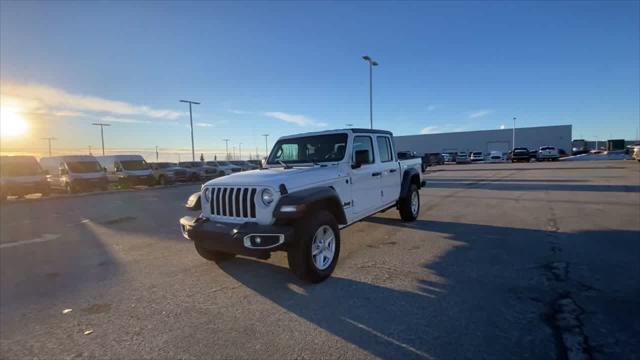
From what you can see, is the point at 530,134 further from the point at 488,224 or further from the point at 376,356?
the point at 376,356

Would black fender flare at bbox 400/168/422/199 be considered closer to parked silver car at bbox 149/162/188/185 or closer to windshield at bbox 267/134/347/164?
windshield at bbox 267/134/347/164

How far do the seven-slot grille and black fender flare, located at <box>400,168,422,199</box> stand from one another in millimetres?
4194

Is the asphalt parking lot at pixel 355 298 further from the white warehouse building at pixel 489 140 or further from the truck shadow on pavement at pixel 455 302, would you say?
the white warehouse building at pixel 489 140

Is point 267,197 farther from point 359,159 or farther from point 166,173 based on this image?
Result: point 166,173

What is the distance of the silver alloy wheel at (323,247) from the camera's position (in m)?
4.66

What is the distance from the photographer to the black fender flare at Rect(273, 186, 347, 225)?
169 inches

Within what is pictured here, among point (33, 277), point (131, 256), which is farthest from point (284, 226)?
point (33, 277)

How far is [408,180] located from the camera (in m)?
8.05

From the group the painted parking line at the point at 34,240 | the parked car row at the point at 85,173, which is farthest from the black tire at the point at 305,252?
the parked car row at the point at 85,173

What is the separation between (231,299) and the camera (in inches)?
167

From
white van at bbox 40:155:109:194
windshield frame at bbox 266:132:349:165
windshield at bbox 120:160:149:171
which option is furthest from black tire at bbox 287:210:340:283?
windshield at bbox 120:160:149:171

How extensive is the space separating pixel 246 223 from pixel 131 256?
3.18 meters

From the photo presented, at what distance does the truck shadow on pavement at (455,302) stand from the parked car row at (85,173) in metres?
18.4

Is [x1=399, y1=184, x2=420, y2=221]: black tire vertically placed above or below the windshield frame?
below
